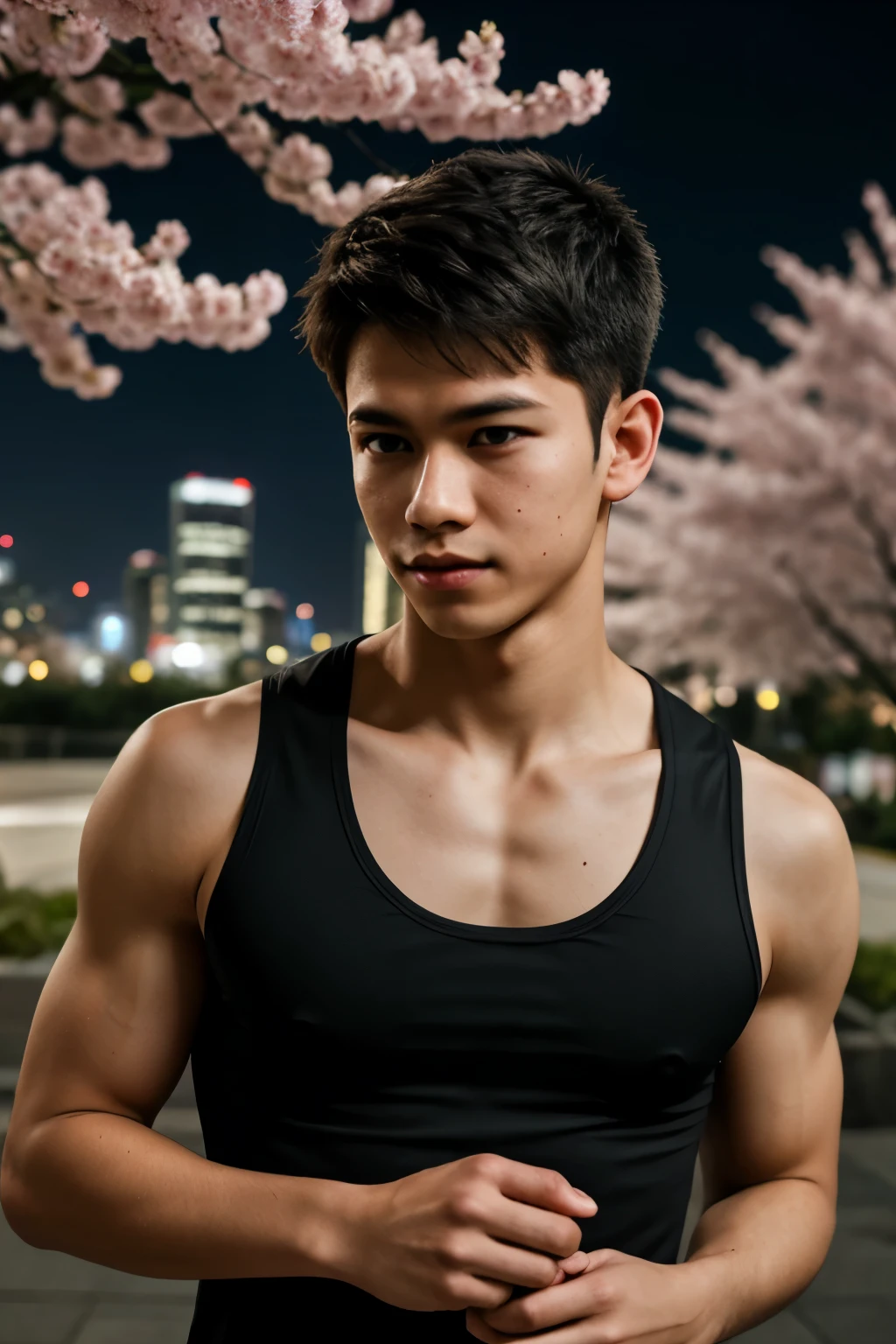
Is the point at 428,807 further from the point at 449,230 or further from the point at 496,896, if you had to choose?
the point at 449,230

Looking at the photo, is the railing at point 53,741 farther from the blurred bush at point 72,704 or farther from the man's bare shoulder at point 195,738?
the man's bare shoulder at point 195,738

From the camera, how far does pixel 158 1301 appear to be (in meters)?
3.31

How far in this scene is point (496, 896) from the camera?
1485 mm

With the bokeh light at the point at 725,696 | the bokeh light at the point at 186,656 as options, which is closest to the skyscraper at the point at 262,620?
the bokeh light at the point at 186,656

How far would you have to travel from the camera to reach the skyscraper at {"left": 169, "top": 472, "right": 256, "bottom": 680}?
99.9 meters

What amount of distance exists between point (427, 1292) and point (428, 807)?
1.89 ft

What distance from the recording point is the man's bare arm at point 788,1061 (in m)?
1.52

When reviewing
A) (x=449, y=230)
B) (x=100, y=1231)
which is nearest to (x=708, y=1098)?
(x=100, y=1231)

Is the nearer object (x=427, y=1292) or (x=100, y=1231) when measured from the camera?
(x=427, y=1292)

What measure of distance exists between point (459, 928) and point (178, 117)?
4567 mm

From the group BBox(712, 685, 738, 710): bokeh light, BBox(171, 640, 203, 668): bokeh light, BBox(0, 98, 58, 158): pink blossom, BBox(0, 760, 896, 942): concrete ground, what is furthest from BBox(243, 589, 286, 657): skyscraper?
BBox(0, 98, 58, 158): pink blossom

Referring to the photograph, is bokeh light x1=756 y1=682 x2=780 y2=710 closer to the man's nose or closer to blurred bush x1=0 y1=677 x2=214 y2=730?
blurred bush x1=0 y1=677 x2=214 y2=730

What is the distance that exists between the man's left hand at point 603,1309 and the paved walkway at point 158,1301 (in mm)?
2218

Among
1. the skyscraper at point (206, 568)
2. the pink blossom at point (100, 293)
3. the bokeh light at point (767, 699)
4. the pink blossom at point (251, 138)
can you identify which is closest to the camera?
the pink blossom at point (251, 138)
